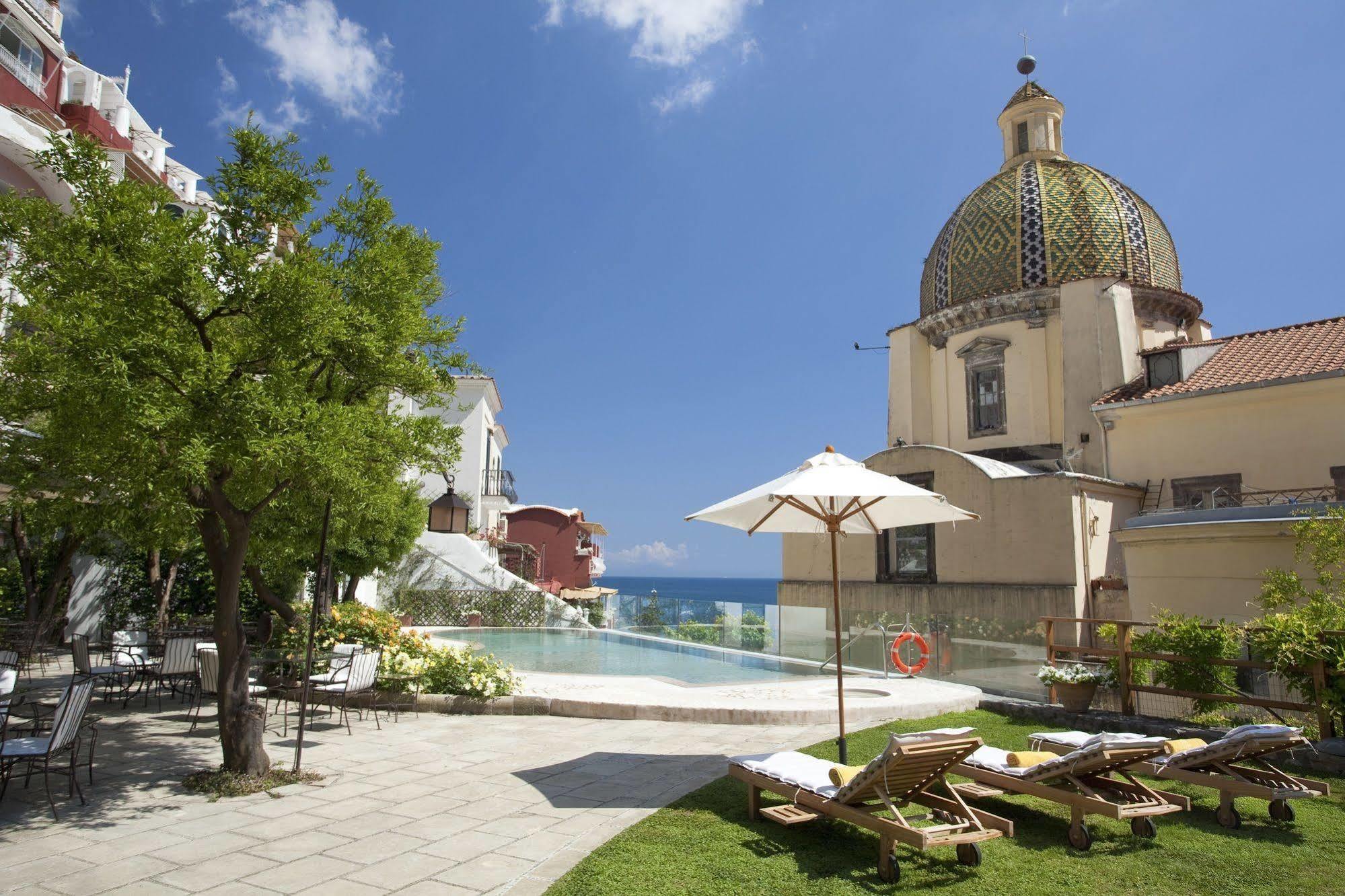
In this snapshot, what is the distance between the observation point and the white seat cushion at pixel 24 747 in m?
5.54

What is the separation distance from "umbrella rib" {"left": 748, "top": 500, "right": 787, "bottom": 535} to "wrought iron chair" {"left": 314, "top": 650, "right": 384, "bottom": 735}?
466 cm

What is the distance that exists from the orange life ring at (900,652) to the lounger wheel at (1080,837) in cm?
795

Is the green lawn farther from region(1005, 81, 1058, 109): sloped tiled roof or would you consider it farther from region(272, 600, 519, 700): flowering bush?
region(1005, 81, 1058, 109): sloped tiled roof

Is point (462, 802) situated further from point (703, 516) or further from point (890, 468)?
point (890, 468)

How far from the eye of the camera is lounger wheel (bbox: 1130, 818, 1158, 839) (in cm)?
513

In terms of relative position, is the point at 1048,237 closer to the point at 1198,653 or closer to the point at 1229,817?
the point at 1198,653

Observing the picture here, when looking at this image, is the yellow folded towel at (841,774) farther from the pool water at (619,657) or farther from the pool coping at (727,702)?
the pool water at (619,657)

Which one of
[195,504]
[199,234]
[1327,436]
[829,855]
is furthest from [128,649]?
[1327,436]

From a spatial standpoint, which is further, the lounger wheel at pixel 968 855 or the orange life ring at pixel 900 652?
the orange life ring at pixel 900 652

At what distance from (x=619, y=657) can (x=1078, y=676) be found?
10.7 metres

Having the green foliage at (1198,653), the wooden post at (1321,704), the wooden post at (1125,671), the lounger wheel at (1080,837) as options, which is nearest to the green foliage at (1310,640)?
the wooden post at (1321,704)

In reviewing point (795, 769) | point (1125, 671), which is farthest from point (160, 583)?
point (1125, 671)

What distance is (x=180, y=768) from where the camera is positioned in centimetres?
684

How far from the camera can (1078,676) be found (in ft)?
31.1
